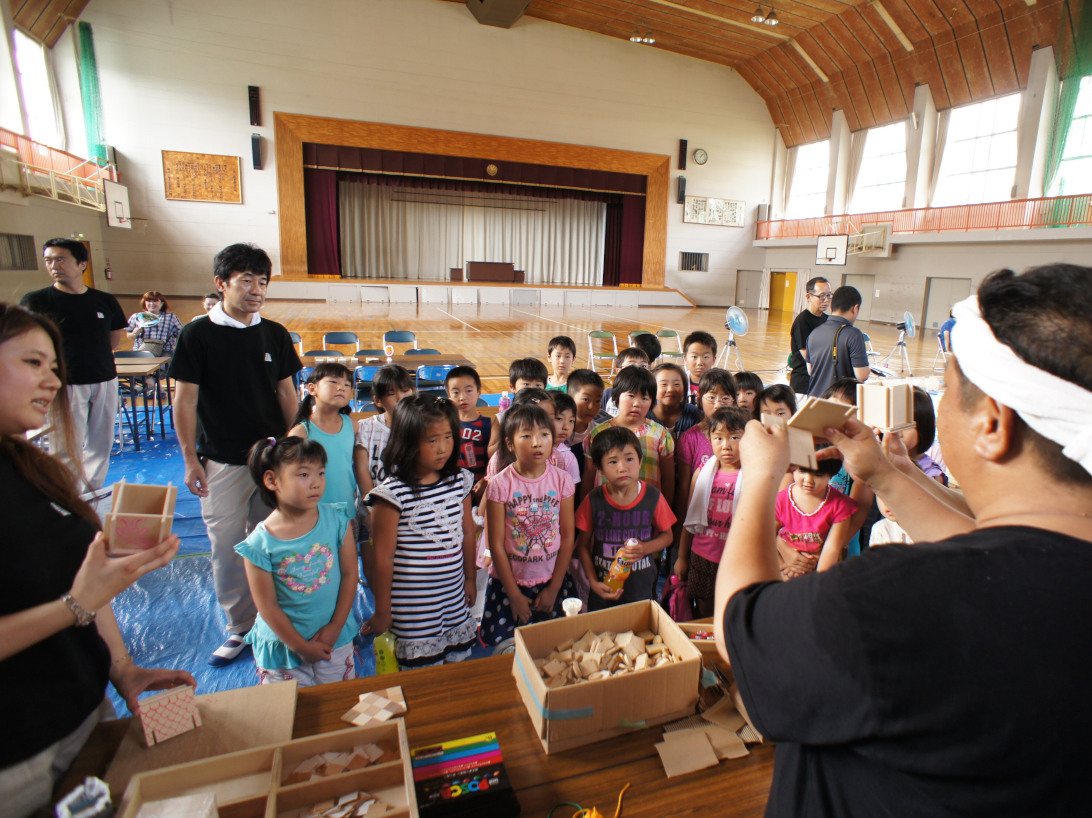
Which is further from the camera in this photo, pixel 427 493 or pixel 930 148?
pixel 930 148

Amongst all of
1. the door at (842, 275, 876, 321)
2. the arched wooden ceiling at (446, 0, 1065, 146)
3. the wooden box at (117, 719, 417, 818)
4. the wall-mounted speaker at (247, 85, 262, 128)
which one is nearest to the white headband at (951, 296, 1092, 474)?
the wooden box at (117, 719, 417, 818)

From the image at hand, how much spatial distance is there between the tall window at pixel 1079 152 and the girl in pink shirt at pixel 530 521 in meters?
18.4

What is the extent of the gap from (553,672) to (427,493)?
3.48ft

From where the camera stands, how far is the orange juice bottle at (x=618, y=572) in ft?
7.55

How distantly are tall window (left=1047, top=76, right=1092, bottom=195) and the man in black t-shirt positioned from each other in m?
19.7

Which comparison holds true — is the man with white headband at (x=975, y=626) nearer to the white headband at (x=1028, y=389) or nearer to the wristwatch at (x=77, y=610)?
the white headband at (x=1028, y=389)

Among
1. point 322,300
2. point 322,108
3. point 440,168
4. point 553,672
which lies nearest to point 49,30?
point 322,108

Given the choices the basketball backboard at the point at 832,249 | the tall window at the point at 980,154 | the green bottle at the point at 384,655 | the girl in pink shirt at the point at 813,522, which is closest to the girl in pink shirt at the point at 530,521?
the green bottle at the point at 384,655

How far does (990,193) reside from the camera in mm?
16750

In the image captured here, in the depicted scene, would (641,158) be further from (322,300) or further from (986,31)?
(322,300)

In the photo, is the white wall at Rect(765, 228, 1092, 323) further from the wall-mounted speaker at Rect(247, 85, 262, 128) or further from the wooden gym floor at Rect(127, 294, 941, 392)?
the wall-mounted speaker at Rect(247, 85, 262, 128)

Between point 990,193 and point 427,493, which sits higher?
point 990,193

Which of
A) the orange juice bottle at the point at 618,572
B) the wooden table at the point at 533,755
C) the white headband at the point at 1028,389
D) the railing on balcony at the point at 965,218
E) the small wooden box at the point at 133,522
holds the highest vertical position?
the railing on balcony at the point at 965,218

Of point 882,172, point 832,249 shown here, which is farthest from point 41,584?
point 882,172
